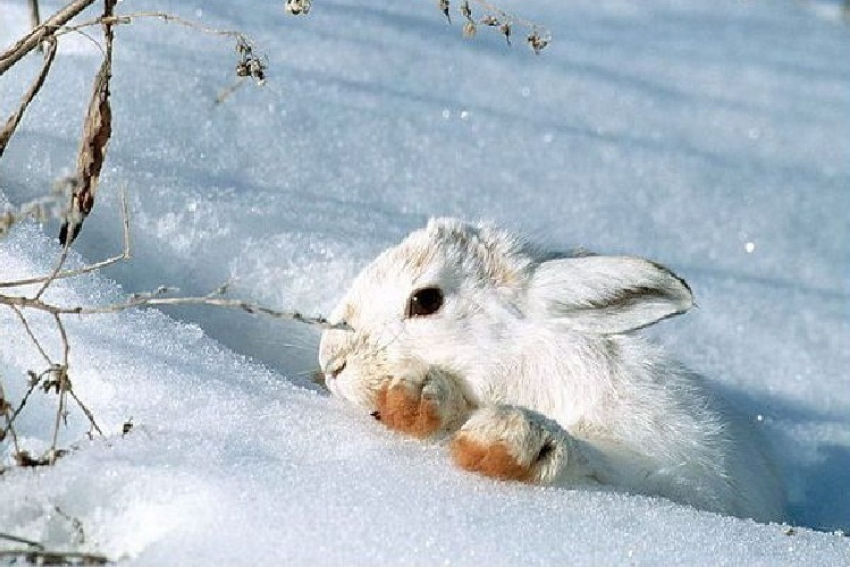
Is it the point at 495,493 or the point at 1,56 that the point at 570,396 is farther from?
the point at 1,56

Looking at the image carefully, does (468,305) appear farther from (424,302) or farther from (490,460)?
(490,460)

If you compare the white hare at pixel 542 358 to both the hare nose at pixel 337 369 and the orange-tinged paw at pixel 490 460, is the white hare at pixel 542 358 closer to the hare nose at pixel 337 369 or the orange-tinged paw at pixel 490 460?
Answer: the hare nose at pixel 337 369

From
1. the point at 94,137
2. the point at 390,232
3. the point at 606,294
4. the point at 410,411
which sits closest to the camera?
the point at 410,411

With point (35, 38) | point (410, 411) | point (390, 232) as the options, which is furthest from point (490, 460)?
point (390, 232)

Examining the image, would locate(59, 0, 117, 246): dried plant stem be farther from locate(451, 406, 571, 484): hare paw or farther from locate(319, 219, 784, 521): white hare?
locate(451, 406, 571, 484): hare paw

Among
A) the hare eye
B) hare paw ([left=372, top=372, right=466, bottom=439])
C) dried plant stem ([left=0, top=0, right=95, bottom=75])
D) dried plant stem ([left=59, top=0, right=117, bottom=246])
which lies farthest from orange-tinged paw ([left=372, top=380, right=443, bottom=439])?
dried plant stem ([left=0, top=0, right=95, bottom=75])

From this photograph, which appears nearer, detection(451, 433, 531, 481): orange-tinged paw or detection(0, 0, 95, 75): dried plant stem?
detection(451, 433, 531, 481): orange-tinged paw
